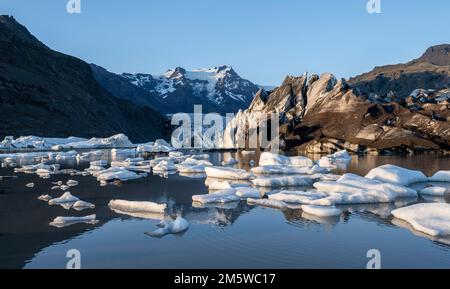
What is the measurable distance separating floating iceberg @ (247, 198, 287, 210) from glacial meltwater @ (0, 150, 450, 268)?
51 cm

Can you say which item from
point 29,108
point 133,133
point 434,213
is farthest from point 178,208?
point 133,133

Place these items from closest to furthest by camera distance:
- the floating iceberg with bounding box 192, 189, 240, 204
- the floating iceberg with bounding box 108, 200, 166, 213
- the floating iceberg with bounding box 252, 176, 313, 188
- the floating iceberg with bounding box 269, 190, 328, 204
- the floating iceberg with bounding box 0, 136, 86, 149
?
the floating iceberg with bounding box 108, 200, 166, 213
the floating iceberg with bounding box 269, 190, 328, 204
the floating iceberg with bounding box 192, 189, 240, 204
the floating iceberg with bounding box 252, 176, 313, 188
the floating iceberg with bounding box 0, 136, 86, 149

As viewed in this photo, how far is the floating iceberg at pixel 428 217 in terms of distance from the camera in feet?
52.8

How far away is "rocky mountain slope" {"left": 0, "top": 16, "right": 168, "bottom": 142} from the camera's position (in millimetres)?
104688

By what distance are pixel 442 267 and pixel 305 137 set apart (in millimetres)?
72181

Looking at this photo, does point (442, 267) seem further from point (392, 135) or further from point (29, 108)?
point (29, 108)

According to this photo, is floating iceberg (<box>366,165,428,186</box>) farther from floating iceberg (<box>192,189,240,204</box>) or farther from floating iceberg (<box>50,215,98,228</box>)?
floating iceberg (<box>50,215,98,228</box>)

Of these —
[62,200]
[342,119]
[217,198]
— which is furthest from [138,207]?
[342,119]

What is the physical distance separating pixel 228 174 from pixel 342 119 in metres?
53.6

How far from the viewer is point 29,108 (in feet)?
353

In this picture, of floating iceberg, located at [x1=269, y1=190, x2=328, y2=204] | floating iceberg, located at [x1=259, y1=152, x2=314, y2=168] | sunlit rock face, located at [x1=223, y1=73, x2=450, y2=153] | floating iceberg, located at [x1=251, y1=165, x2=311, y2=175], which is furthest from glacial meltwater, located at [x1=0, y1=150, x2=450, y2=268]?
sunlit rock face, located at [x1=223, y1=73, x2=450, y2=153]

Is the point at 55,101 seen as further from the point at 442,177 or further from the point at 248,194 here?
the point at 442,177

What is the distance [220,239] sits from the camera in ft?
51.3

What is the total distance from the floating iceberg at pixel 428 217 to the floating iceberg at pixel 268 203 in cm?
495
